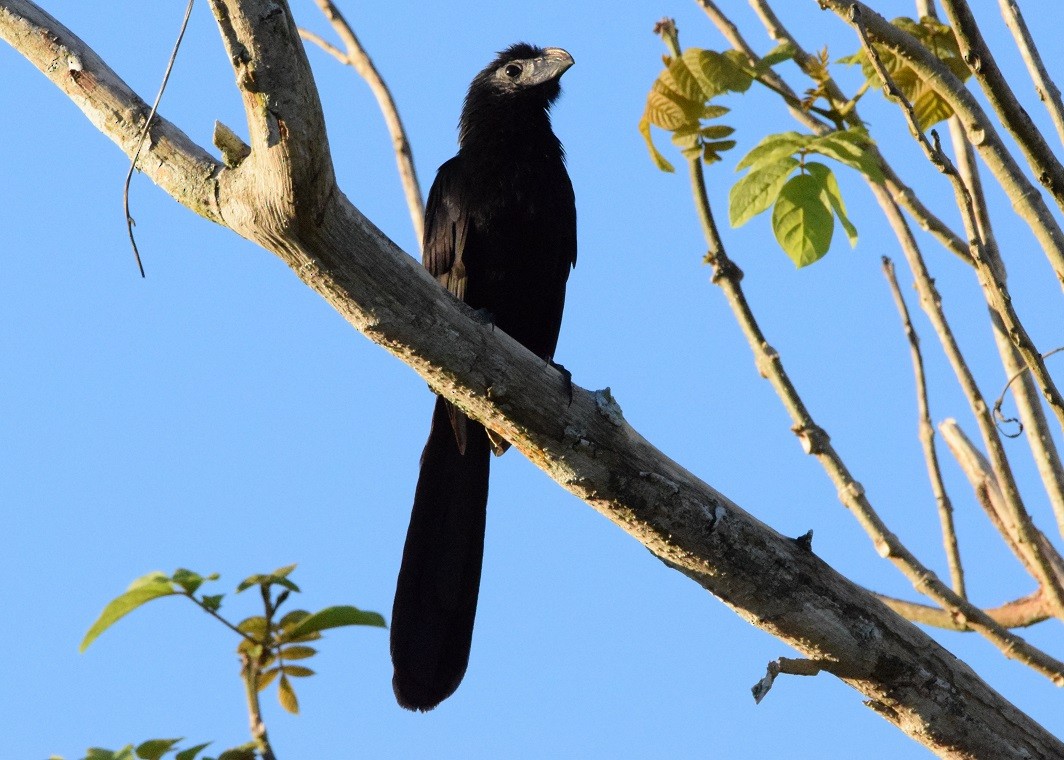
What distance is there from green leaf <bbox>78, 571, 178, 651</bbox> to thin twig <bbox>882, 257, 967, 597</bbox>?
8.65 ft

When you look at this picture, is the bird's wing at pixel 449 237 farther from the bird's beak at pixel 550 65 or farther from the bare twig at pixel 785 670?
the bare twig at pixel 785 670

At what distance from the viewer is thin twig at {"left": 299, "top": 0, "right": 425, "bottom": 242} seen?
4.28 meters

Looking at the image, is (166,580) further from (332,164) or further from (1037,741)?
(1037,741)

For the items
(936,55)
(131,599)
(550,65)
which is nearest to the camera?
(131,599)

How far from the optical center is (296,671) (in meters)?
1.80

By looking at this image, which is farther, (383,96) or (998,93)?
(383,96)

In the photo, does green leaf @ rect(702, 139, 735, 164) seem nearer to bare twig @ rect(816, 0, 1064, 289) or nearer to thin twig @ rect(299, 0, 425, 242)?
bare twig @ rect(816, 0, 1064, 289)

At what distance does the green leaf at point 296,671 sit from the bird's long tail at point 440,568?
178cm

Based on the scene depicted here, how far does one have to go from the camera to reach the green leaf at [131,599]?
1707 millimetres

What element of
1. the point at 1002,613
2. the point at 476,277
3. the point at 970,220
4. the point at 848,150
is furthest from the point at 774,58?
the point at 1002,613

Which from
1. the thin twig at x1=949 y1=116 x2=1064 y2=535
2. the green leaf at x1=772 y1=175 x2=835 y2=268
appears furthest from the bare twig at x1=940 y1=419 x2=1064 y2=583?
the green leaf at x1=772 y1=175 x2=835 y2=268

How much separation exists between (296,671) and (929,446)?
246 centimetres

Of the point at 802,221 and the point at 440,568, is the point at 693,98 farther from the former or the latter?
the point at 440,568

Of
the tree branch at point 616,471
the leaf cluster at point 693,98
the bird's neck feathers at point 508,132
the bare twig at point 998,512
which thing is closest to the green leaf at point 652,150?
the leaf cluster at point 693,98
